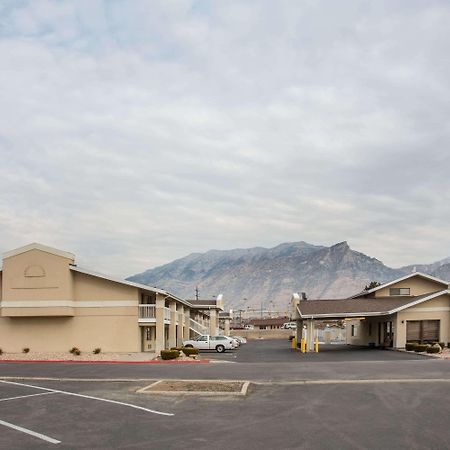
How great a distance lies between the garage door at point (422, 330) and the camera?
146ft

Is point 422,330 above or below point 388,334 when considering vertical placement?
above

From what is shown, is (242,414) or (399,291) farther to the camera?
(399,291)

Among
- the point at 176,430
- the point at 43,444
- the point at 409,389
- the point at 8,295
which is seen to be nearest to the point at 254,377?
the point at 409,389

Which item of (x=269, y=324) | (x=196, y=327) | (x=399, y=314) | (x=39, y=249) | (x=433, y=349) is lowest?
(x=269, y=324)

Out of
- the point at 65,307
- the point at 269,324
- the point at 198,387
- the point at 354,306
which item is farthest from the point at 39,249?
the point at 269,324

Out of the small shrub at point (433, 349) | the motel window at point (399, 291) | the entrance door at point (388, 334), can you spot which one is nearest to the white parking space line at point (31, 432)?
the small shrub at point (433, 349)

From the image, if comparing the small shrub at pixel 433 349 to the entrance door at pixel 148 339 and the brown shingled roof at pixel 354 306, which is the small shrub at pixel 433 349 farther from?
the entrance door at pixel 148 339

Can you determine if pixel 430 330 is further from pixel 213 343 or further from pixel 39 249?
pixel 39 249

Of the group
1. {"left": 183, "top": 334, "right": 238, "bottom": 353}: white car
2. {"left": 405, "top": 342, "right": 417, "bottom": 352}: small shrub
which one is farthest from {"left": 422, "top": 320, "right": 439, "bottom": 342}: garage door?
{"left": 183, "top": 334, "right": 238, "bottom": 353}: white car

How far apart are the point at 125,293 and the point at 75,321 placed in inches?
146

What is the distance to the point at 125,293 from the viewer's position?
38375 millimetres

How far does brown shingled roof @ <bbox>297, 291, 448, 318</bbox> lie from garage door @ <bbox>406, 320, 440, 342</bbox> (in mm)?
1720

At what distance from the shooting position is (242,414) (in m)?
13.7

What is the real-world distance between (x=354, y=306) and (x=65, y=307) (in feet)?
75.5
